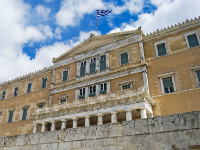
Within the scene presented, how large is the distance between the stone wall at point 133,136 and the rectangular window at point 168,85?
40.2 feet

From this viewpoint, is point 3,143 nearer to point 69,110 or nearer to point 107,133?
point 107,133

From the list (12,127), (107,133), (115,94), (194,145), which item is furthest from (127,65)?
(12,127)

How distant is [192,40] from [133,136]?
1535cm

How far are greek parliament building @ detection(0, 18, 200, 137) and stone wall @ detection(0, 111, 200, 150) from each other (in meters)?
9.10

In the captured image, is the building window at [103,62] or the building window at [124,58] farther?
the building window at [103,62]

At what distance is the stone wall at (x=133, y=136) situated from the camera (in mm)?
6527

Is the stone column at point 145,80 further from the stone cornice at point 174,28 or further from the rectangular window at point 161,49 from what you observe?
the stone cornice at point 174,28

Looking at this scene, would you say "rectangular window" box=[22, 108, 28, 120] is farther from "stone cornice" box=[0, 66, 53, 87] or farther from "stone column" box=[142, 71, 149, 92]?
"stone column" box=[142, 71, 149, 92]

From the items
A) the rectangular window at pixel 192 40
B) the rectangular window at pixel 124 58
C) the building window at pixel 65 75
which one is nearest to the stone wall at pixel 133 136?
the rectangular window at pixel 192 40

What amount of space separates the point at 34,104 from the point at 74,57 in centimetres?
897

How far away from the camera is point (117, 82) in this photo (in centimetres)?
2141

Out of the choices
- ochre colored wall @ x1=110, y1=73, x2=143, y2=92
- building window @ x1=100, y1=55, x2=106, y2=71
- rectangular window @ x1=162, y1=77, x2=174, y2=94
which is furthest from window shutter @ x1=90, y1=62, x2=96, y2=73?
rectangular window @ x1=162, y1=77, x2=174, y2=94

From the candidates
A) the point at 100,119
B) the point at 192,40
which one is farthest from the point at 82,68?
the point at 192,40

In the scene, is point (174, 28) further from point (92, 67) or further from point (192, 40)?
point (92, 67)
